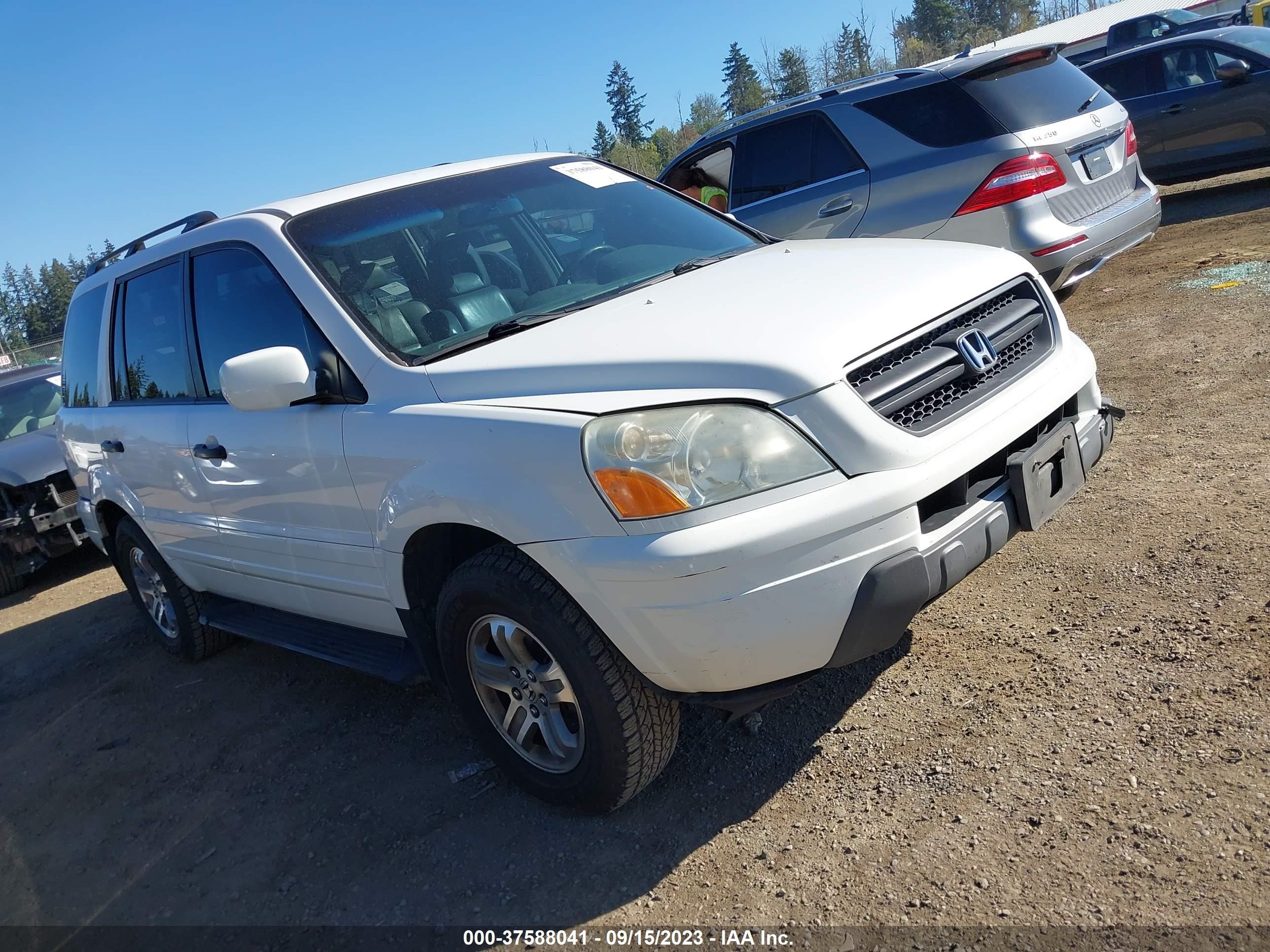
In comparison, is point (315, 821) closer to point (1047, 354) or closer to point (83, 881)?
point (83, 881)

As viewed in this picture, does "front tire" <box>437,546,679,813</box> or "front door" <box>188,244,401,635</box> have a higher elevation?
→ "front door" <box>188,244,401,635</box>

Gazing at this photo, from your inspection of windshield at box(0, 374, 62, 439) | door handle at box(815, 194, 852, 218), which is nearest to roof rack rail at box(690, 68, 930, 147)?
door handle at box(815, 194, 852, 218)

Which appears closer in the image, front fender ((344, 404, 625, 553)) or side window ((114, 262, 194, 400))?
front fender ((344, 404, 625, 553))

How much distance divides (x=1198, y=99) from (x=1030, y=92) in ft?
17.0

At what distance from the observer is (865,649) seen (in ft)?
8.36

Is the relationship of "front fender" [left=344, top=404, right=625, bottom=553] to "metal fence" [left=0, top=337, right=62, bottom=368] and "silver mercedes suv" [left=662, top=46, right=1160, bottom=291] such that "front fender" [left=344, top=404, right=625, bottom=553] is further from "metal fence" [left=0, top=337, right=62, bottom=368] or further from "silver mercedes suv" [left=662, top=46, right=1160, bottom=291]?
"metal fence" [left=0, top=337, right=62, bottom=368]

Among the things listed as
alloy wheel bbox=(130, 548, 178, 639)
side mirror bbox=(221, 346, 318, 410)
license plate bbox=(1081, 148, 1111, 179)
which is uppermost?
side mirror bbox=(221, 346, 318, 410)

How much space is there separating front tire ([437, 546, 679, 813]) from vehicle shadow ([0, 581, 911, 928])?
0.18 m

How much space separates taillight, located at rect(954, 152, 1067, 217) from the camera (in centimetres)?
595

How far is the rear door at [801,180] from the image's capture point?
22.2 ft

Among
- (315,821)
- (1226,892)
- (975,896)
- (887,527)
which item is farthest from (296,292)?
(1226,892)

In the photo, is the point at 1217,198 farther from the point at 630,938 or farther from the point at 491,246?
the point at 630,938

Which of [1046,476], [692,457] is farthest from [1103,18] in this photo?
[692,457]

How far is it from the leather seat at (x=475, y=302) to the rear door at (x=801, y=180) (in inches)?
154
